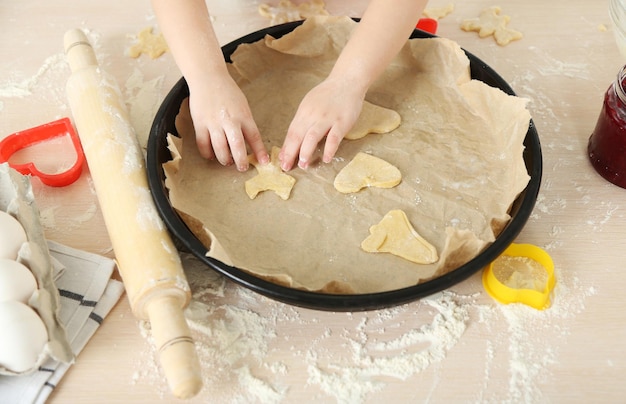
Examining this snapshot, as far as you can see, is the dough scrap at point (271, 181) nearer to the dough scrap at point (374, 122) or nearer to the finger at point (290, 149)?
the finger at point (290, 149)

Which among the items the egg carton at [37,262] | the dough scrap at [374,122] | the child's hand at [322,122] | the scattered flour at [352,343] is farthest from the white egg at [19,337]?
the dough scrap at [374,122]

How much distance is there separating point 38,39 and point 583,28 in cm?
102

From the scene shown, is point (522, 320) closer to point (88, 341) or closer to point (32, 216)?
point (88, 341)

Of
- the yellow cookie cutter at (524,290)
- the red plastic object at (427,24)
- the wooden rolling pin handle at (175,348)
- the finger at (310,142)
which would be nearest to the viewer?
the wooden rolling pin handle at (175,348)

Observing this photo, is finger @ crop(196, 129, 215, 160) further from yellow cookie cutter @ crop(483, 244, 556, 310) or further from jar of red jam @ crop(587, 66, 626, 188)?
jar of red jam @ crop(587, 66, 626, 188)

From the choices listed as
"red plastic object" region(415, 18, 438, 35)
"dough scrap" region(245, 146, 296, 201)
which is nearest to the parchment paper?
"dough scrap" region(245, 146, 296, 201)

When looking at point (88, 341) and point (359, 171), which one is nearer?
point (88, 341)

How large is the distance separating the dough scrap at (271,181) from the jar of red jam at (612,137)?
455 millimetres

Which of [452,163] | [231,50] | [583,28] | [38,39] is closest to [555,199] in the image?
[452,163]

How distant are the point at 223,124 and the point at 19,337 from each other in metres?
0.37

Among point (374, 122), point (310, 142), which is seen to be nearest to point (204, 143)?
point (310, 142)

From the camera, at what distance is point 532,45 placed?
3.61 feet

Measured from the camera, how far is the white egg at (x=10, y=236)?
0.69 m

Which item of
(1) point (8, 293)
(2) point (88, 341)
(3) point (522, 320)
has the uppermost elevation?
(1) point (8, 293)
